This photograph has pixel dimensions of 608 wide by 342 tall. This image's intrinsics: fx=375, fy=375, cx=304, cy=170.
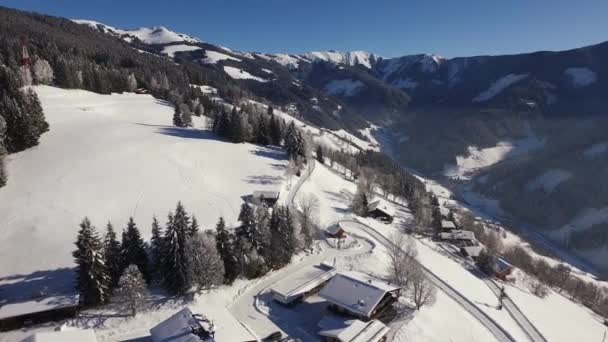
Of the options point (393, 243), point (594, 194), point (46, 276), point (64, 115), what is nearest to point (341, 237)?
point (393, 243)

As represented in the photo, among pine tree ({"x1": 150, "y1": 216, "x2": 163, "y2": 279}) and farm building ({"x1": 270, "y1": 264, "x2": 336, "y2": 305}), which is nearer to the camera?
pine tree ({"x1": 150, "y1": 216, "x2": 163, "y2": 279})

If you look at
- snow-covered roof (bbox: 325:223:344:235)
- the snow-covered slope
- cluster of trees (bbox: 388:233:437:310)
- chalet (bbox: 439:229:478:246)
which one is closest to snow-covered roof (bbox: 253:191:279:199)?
the snow-covered slope

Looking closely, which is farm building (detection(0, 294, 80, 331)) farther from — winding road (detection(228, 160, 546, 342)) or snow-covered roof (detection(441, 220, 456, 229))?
snow-covered roof (detection(441, 220, 456, 229))

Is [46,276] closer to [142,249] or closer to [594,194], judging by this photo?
[142,249]

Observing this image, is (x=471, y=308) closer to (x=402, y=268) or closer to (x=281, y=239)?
(x=402, y=268)

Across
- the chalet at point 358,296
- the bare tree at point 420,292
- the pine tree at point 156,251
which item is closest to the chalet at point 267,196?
the pine tree at point 156,251

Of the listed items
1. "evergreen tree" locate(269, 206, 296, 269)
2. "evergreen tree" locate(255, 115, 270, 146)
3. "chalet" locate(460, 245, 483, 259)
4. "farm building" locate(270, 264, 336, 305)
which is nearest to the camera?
"farm building" locate(270, 264, 336, 305)
